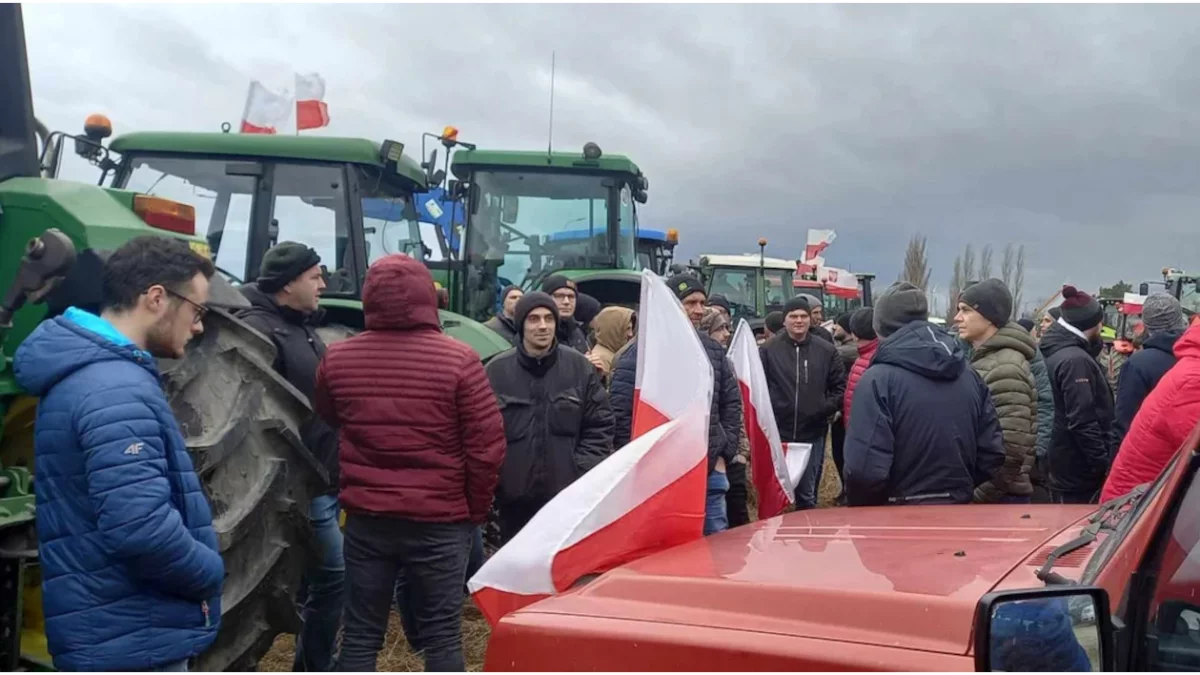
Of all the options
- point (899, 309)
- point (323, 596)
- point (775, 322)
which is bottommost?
point (323, 596)

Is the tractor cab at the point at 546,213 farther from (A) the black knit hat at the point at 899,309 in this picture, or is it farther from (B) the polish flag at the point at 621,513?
(B) the polish flag at the point at 621,513

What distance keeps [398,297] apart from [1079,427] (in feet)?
10.6

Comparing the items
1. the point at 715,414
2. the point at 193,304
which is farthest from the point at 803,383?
the point at 193,304

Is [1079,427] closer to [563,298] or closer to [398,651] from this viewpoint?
[563,298]

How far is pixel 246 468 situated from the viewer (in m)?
2.70

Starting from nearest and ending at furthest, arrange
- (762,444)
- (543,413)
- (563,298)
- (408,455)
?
(408,455)
(543,413)
(762,444)
(563,298)

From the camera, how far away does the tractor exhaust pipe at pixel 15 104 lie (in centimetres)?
258

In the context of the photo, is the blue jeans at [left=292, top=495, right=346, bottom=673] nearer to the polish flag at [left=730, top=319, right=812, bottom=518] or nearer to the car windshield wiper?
the polish flag at [left=730, top=319, right=812, bottom=518]

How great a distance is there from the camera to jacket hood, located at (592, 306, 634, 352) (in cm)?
478

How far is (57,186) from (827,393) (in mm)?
4607

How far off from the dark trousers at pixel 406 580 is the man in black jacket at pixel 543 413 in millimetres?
704

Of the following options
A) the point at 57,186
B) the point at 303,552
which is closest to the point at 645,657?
the point at 303,552

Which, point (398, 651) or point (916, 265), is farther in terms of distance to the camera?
point (916, 265)

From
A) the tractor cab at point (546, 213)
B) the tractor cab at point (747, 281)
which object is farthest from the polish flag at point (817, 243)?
the tractor cab at point (546, 213)
